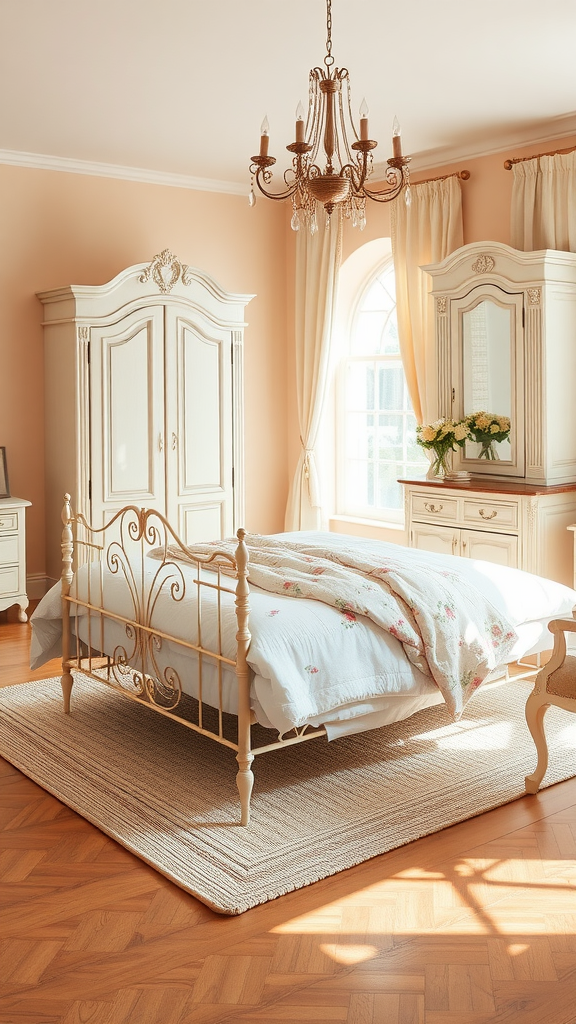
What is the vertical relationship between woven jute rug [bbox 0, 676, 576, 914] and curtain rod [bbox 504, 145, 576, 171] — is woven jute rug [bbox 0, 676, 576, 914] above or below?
below

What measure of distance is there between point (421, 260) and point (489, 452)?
1563 mm

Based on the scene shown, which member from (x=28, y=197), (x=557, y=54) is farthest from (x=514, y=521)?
(x=28, y=197)

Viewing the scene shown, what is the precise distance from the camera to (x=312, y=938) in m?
2.57

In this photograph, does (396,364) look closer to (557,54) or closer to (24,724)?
(557,54)

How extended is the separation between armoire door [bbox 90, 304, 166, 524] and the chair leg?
3.54m

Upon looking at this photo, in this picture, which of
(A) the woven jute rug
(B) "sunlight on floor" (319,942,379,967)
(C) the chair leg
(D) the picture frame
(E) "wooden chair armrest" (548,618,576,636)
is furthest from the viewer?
(D) the picture frame

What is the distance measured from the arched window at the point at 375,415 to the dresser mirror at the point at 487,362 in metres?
1.36

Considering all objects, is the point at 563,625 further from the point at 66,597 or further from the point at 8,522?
the point at 8,522

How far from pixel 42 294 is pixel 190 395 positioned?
118 cm

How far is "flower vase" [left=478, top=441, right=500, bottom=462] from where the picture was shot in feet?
18.2

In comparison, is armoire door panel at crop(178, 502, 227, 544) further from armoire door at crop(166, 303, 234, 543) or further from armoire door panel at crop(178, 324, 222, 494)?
armoire door panel at crop(178, 324, 222, 494)

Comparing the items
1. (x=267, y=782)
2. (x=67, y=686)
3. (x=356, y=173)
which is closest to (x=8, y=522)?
(x=67, y=686)

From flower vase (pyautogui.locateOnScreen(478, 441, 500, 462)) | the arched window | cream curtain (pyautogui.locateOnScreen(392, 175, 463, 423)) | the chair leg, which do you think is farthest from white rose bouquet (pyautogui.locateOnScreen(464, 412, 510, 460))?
the chair leg

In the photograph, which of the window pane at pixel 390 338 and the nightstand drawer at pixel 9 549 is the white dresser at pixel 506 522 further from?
the nightstand drawer at pixel 9 549
